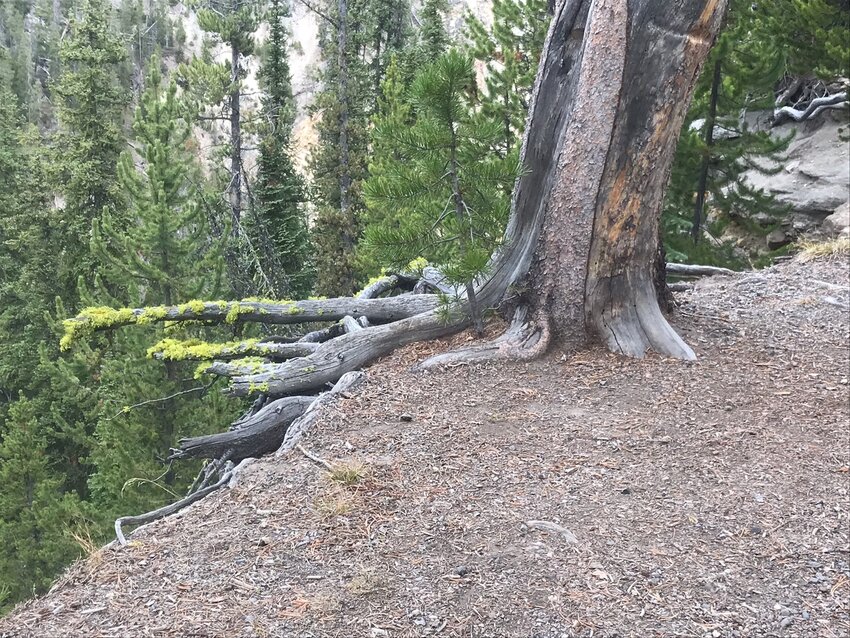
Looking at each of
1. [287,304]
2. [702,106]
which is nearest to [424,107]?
[287,304]

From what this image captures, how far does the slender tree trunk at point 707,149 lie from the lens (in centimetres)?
1000

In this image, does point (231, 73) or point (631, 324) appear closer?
point (631, 324)

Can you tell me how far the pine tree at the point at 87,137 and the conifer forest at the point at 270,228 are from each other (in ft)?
0.23

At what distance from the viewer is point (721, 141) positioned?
10.9 m

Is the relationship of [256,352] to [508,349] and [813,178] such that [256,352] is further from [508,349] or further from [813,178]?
[813,178]

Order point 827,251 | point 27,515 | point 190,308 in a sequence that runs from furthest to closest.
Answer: point 27,515 < point 827,251 < point 190,308

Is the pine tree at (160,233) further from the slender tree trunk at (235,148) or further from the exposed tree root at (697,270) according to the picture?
the exposed tree root at (697,270)

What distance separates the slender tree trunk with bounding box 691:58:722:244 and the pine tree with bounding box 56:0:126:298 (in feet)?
54.7

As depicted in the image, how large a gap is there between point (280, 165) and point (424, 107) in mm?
18641

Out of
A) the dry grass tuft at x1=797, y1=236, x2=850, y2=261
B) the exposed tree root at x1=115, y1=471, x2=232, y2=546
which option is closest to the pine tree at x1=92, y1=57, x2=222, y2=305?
the exposed tree root at x1=115, y1=471, x2=232, y2=546

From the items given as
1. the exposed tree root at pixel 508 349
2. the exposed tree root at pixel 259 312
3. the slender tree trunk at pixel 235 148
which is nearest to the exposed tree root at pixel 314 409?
the exposed tree root at pixel 508 349

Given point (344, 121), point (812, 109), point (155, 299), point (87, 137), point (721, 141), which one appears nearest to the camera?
point (721, 141)

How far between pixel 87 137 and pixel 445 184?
749 inches

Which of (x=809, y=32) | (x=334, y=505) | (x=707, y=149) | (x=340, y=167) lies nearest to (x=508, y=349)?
(x=334, y=505)
